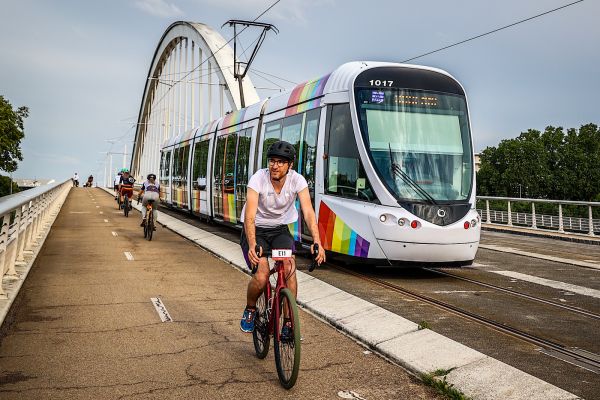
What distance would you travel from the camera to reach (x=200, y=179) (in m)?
22.6

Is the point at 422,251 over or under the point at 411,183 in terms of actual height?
under

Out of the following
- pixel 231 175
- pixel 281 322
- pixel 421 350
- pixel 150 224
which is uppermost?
pixel 231 175

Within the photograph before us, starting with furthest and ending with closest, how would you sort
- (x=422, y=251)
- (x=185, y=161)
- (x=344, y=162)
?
(x=185, y=161), (x=344, y=162), (x=422, y=251)

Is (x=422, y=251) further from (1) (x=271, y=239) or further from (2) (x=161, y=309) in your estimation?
(1) (x=271, y=239)

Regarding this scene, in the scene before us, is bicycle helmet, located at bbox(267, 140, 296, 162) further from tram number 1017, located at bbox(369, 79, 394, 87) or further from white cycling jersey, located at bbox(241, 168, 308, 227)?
tram number 1017, located at bbox(369, 79, 394, 87)

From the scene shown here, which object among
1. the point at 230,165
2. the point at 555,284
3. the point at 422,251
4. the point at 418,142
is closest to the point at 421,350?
the point at 422,251

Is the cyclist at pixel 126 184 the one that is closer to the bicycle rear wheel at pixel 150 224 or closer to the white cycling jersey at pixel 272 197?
the bicycle rear wheel at pixel 150 224

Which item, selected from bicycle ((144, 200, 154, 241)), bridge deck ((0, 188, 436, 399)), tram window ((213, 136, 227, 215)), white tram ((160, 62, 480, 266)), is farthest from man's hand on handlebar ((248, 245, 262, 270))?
tram window ((213, 136, 227, 215))

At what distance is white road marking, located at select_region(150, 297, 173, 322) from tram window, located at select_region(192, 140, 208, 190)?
13670 millimetres

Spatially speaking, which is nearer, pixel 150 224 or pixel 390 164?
pixel 390 164

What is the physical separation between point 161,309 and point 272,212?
124 inches

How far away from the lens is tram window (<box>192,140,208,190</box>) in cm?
2250

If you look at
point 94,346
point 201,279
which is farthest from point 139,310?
point 201,279

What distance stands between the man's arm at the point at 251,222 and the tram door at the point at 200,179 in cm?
1677
